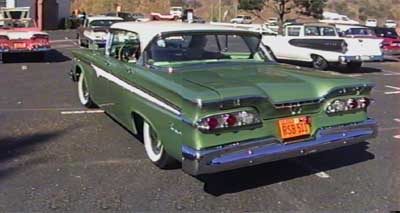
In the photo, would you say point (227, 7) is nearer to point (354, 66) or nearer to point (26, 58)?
point (354, 66)

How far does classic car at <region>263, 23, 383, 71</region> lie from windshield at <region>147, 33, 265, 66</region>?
9416 mm

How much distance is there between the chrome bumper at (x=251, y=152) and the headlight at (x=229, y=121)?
0.50 feet

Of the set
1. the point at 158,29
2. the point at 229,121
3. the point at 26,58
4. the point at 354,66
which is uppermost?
the point at 158,29

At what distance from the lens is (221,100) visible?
4234 millimetres

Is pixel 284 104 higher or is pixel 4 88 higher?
pixel 284 104

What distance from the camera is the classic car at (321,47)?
15.5m

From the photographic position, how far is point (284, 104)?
179 inches

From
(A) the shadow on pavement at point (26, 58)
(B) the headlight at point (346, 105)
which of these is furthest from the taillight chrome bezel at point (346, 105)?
(A) the shadow on pavement at point (26, 58)

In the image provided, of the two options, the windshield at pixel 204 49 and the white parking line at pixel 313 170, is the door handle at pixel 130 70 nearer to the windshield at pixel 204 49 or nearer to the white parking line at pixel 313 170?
the windshield at pixel 204 49

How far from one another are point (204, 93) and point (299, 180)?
145 centimetres

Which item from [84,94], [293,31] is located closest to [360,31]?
[293,31]

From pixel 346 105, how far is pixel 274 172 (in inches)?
38.3

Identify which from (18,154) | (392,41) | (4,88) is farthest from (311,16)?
(18,154)

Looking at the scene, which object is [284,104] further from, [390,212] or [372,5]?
[372,5]
